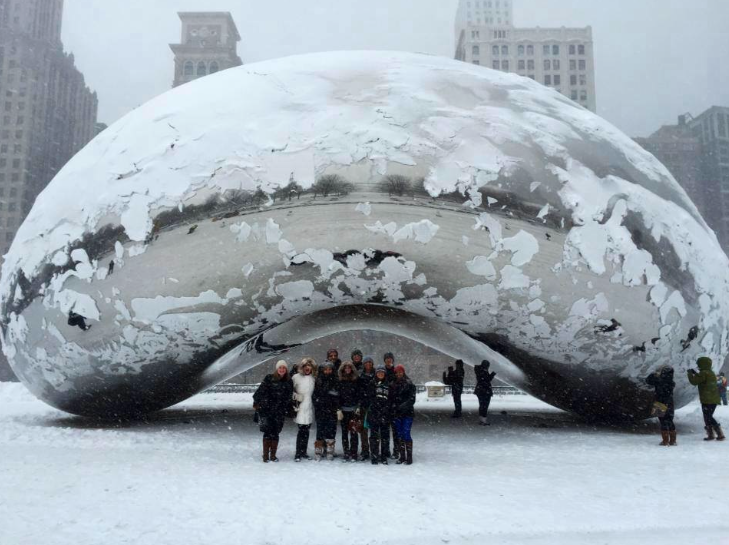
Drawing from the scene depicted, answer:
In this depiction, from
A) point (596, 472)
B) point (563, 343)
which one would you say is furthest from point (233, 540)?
point (563, 343)

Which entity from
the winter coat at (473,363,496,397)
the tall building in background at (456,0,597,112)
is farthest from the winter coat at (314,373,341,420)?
the tall building in background at (456,0,597,112)

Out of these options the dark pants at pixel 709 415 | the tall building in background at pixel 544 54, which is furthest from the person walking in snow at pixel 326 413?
the tall building in background at pixel 544 54

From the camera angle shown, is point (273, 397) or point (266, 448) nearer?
point (266, 448)

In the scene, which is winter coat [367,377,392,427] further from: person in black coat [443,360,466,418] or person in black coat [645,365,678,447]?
person in black coat [443,360,466,418]

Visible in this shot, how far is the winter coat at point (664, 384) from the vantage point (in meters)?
6.77

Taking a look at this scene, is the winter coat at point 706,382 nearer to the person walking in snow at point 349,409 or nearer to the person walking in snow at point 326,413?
the person walking in snow at point 349,409

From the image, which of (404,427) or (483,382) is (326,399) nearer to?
(404,427)

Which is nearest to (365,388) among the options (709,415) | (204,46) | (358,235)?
(358,235)

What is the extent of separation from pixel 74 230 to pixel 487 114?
4.46 meters

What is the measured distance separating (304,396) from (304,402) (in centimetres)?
7

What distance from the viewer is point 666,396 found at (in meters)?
6.78

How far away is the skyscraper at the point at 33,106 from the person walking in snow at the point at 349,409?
301 ft

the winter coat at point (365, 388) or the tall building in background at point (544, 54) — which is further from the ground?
the tall building in background at point (544, 54)

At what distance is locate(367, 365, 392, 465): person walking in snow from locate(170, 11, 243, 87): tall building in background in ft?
317
